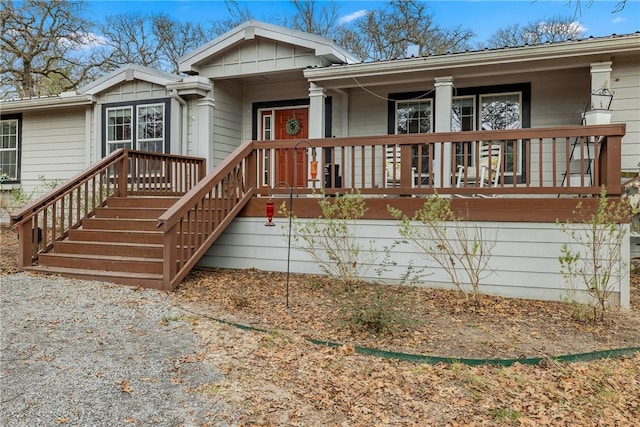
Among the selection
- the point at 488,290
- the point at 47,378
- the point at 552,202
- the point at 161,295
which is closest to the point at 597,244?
the point at 552,202

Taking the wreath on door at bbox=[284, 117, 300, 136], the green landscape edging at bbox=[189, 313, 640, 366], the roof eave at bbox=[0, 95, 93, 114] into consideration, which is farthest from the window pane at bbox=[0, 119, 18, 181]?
the green landscape edging at bbox=[189, 313, 640, 366]

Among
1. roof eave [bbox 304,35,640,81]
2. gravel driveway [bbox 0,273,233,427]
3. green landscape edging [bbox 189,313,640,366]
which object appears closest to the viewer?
gravel driveway [bbox 0,273,233,427]

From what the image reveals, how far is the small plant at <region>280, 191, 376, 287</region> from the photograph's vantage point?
5621mm

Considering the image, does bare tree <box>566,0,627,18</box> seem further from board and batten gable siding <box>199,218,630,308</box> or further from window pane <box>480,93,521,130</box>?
window pane <box>480,93,521,130</box>

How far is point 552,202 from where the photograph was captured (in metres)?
5.20

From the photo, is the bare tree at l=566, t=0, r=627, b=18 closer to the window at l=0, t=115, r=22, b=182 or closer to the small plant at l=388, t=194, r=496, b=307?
the small plant at l=388, t=194, r=496, b=307

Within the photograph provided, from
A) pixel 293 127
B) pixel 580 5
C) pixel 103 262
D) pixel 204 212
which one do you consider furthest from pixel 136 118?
pixel 580 5

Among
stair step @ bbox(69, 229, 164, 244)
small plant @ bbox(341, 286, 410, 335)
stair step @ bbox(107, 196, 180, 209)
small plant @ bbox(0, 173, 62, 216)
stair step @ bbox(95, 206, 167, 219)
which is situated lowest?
small plant @ bbox(341, 286, 410, 335)

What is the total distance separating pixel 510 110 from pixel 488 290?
387cm

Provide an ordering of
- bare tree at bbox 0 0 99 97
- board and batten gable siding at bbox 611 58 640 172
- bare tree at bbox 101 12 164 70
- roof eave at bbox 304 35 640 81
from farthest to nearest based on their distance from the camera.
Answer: bare tree at bbox 101 12 164 70 → bare tree at bbox 0 0 99 97 → board and batten gable siding at bbox 611 58 640 172 → roof eave at bbox 304 35 640 81

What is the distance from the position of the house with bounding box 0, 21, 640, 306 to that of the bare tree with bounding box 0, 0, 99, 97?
8.43 m

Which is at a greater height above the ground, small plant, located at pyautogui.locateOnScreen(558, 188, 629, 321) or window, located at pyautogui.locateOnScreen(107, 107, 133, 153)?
window, located at pyautogui.locateOnScreen(107, 107, 133, 153)

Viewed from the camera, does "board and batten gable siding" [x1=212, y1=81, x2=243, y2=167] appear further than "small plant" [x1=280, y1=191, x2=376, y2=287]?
Yes

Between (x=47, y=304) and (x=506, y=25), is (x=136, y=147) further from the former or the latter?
(x=506, y=25)
